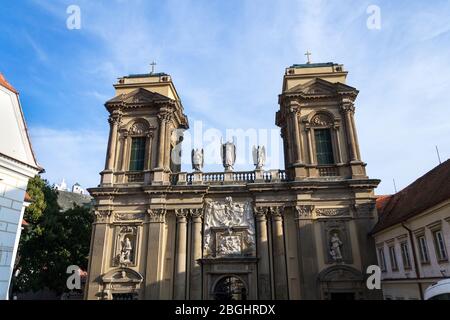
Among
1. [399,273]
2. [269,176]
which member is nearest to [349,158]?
[269,176]

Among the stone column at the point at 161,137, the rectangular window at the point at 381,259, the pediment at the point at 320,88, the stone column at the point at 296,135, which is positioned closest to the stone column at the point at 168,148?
the stone column at the point at 161,137

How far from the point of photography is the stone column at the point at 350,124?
2478cm

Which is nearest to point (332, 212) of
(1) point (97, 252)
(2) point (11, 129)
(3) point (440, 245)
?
(3) point (440, 245)

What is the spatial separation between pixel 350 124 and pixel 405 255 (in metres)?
10.5

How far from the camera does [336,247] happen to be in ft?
73.1

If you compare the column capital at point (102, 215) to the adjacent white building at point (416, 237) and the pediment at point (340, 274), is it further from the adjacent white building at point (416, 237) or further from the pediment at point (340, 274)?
the adjacent white building at point (416, 237)

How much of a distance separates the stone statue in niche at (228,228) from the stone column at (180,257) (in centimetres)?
152

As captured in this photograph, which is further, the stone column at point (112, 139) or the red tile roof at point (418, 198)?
the stone column at point (112, 139)

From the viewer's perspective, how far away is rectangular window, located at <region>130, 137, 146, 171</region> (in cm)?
2683

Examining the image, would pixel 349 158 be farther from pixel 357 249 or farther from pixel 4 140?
pixel 4 140

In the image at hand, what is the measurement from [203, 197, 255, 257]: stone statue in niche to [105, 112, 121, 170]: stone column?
833 centimetres

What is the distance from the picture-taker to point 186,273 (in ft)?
75.2
